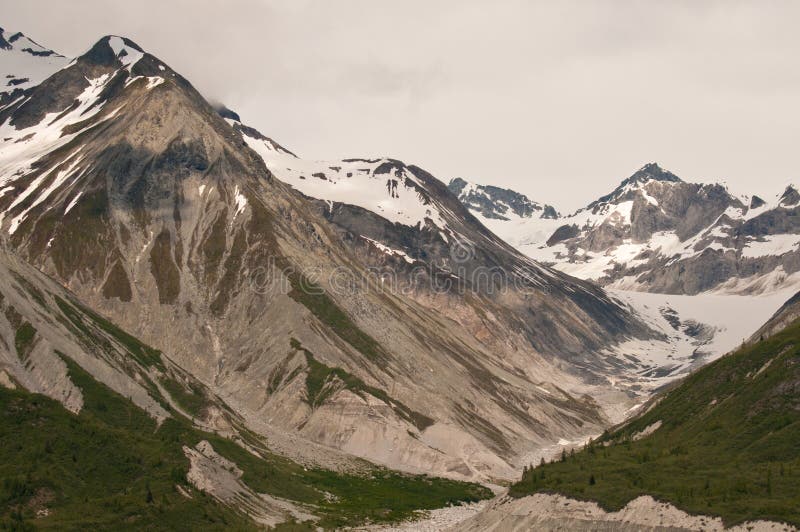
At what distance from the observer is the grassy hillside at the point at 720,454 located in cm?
7900

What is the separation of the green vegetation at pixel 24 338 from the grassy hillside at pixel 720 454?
77.0m

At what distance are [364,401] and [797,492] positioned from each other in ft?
405

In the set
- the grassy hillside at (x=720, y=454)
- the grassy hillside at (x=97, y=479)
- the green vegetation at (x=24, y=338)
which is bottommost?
the grassy hillside at (x=97, y=479)

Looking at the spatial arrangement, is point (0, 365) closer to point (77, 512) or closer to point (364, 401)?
point (77, 512)

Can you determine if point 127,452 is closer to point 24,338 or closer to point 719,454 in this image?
point 24,338

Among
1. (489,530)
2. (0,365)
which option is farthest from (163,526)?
(0,365)

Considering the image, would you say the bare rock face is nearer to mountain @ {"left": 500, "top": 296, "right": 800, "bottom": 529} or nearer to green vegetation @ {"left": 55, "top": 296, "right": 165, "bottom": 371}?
mountain @ {"left": 500, "top": 296, "right": 800, "bottom": 529}

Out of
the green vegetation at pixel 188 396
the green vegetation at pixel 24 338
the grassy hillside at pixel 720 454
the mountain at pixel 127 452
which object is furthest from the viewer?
the green vegetation at pixel 188 396

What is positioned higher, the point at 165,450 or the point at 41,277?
the point at 41,277

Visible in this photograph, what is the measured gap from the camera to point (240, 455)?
472 feet

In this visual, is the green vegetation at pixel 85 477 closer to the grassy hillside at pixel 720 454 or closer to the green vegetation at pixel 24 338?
the grassy hillside at pixel 720 454

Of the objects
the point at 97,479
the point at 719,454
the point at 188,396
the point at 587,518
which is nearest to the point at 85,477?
the point at 97,479

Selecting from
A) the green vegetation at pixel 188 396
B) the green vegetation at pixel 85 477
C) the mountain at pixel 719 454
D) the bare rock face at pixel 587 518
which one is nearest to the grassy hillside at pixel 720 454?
the mountain at pixel 719 454

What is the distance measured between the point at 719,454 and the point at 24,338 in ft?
319
